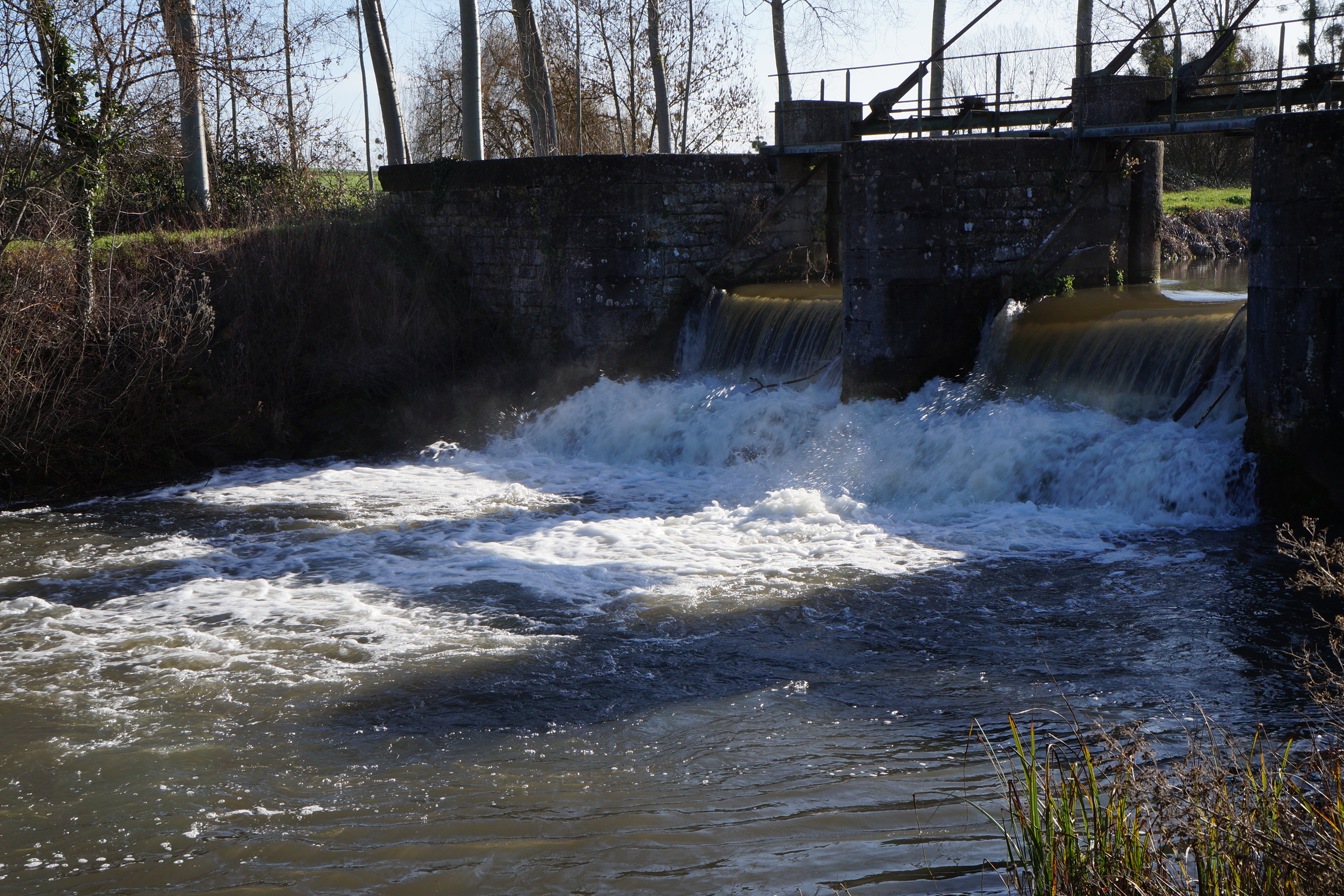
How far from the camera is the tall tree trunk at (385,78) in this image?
20016 millimetres

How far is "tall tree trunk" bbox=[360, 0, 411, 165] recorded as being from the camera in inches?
788

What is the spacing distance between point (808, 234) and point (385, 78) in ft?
30.2

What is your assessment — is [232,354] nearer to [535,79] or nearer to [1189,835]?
[535,79]

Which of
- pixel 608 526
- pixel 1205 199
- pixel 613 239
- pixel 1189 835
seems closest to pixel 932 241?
pixel 613 239

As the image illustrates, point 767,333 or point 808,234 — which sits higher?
point 808,234

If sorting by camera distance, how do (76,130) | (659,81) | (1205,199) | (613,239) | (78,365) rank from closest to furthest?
(78,365)
(76,130)
(613,239)
(659,81)
(1205,199)

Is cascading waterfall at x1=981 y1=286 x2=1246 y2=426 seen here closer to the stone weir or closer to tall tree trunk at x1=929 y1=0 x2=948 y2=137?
the stone weir

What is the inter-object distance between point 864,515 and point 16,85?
10438 millimetres

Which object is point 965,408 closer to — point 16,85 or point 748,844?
point 748,844

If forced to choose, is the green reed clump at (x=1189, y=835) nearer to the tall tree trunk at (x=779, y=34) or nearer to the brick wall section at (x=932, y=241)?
the brick wall section at (x=932, y=241)

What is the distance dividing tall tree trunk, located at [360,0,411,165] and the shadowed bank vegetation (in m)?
4.30

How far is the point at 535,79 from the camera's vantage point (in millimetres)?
20562

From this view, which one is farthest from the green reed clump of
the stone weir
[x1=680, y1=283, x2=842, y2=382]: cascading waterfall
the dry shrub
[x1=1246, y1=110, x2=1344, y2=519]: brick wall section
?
the dry shrub

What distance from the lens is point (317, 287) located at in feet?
48.9
